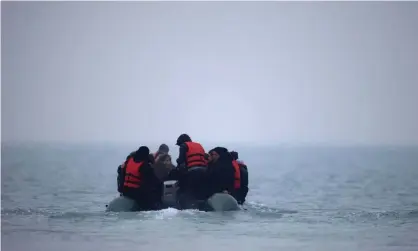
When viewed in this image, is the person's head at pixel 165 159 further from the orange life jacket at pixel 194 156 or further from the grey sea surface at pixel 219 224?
the grey sea surface at pixel 219 224

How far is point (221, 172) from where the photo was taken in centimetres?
1471

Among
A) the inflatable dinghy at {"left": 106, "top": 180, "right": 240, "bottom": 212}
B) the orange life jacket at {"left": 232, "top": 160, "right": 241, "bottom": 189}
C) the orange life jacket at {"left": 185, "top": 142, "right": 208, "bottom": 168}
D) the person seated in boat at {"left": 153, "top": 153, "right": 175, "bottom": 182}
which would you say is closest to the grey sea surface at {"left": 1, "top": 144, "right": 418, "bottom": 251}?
the inflatable dinghy at {"left": 106, "top": 180, "right": 240, "bottom": 212}

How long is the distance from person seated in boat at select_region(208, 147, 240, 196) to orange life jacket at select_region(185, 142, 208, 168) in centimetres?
20

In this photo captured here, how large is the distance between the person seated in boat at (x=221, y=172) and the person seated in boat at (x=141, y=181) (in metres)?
0.96

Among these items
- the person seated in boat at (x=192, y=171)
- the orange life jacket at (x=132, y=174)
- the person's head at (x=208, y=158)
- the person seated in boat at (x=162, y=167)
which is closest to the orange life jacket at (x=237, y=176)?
the person's head at (x=208, y=158)

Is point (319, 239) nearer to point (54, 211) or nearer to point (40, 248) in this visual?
point (40, 248)

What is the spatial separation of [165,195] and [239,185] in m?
1.49

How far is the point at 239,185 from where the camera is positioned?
1536cm

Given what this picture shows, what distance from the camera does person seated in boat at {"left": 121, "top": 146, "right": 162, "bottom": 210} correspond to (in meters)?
14.4

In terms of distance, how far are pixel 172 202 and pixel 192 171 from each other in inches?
26.7

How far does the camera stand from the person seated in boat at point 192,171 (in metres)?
14.6

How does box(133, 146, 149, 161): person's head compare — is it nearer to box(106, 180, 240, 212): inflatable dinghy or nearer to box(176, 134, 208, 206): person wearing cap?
box(106, 180, 240, 212): inflatable dinghy

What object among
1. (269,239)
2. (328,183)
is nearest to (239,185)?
(269,239)

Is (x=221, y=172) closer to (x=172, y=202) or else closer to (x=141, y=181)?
(x=172, y=202)
